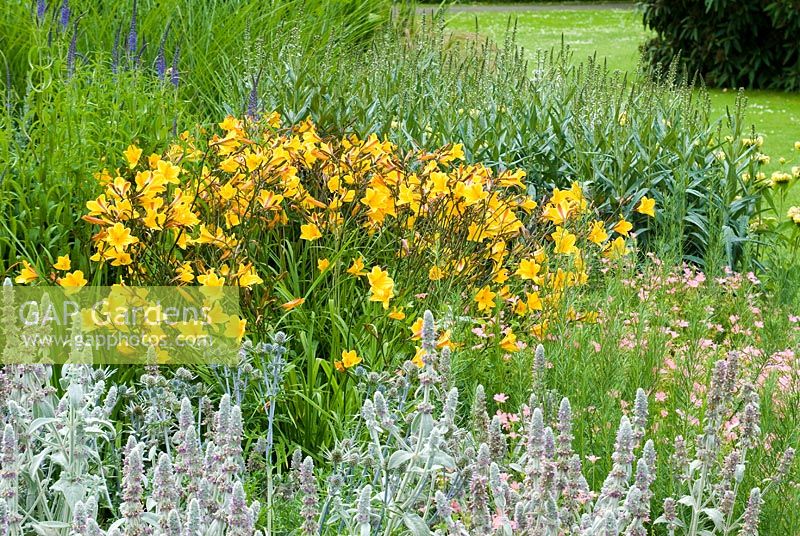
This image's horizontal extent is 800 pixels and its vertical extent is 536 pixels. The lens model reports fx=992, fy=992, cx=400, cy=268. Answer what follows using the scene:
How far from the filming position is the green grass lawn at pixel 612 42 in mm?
9594

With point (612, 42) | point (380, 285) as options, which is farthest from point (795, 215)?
point (612, 42)

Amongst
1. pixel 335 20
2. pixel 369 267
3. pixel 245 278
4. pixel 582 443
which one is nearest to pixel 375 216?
pixel 369 267

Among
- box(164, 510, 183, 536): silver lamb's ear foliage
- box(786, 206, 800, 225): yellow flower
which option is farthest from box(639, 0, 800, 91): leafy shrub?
box(164, 510, 183, 536): silver lamb's ear foliage

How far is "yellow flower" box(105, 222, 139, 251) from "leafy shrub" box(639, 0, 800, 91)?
8.92 metres

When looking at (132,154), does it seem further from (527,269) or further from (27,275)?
(527,269)

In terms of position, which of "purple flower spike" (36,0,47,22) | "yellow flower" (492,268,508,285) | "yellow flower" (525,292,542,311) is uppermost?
"purple flower spike" (36,0,47,22)

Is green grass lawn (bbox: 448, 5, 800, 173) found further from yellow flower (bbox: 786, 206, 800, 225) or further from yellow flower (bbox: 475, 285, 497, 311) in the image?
yellow flower (bbox: 475, 285, 497, 311)

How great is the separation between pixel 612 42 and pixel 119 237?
14.2 metres

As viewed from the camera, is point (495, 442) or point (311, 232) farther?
point (311, 232)

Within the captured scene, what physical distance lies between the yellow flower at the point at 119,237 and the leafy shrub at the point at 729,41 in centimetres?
892

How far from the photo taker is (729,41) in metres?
11.3

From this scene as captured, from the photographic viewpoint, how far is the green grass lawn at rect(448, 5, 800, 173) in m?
9.59

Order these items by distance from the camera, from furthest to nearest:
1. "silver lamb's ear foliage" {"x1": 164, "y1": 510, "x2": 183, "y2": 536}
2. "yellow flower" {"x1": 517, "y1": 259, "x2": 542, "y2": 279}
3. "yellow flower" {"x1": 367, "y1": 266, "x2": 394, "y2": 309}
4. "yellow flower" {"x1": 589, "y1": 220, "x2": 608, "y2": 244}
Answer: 1. "yellow flower" {"x1": 589, "y1": 220, "x2": 608, "y2": 244}
2. "yellow flower" {"x1": 517, "y1": 259, "x2": 542, "y2": 279}
3. "yellow flower" {"x1": 367, "y1": 266, "x2": 394, "y2": 309}
4. "silver lamb's ear foliage" {"x1": 164, "y1": 510, "x2": 183, "y2": 536}

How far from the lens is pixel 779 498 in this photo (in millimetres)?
2445
